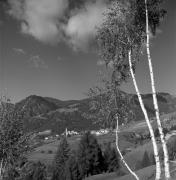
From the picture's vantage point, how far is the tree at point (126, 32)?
1433 inches

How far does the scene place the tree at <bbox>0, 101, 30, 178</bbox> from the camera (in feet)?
133

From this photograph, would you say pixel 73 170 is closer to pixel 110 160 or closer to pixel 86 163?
pixel 86 163

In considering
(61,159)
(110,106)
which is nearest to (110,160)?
(61,159)

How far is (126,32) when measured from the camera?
3650 centimetres

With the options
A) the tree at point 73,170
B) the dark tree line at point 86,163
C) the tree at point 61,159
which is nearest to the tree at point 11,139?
the tree at point 73,170

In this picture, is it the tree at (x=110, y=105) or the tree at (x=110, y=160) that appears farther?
the tree at (x=110, y=160)

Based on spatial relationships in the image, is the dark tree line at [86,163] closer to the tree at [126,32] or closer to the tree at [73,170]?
the tree at [73,170]

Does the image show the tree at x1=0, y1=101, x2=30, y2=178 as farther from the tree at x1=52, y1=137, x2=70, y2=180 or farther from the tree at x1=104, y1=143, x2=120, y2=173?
the tree at x1=104, y1=143, x2=120, y2=173

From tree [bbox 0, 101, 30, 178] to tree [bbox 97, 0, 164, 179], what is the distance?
44.0 feet

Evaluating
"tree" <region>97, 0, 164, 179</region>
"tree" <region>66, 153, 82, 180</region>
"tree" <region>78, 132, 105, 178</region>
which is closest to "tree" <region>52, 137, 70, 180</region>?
"tree" <region>66, 153, 82, 180</region>

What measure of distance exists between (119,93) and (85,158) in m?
83.1

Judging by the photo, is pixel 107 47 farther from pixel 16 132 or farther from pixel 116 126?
pixel 16 132

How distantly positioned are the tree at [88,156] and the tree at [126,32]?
89.0m

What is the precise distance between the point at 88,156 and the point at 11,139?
83899mm
